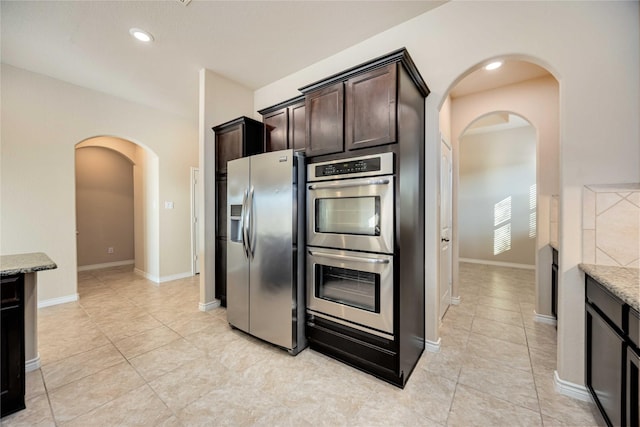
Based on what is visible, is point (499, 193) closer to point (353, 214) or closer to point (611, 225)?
point (611, 225)

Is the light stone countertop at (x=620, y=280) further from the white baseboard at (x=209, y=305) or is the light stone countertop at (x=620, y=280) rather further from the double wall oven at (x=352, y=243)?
the white baseboard at (x=209, y=305)

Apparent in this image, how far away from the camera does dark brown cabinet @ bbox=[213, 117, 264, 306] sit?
320 centimetres

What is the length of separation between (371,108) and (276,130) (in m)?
1.59

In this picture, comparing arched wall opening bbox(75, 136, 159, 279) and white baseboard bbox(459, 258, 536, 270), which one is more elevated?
arched wall opening bbox(75, 136, 159, 279)

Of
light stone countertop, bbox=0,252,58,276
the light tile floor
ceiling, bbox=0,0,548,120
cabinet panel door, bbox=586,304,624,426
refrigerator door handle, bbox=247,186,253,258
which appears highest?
ceiling, bbox=0,0,548,120

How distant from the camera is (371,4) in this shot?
223 centimetres

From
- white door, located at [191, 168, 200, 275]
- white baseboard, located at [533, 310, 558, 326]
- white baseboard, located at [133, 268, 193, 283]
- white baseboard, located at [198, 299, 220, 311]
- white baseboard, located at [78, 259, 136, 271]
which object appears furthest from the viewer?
white baseboard, located at [78, 259, 136, 271]

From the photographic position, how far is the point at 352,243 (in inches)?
78.6

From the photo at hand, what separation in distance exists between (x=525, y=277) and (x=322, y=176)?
4953 millimetres

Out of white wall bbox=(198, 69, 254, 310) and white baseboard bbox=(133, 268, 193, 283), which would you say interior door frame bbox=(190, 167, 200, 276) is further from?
white wall bbox=(198, 69, 254, 310)

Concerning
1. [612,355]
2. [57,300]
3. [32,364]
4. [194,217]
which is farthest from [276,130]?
[57,300]

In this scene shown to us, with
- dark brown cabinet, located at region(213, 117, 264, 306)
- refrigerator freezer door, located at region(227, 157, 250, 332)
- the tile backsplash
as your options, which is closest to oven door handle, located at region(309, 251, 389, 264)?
refrigerator freezer door, located at region(227, 157, 250, 332)

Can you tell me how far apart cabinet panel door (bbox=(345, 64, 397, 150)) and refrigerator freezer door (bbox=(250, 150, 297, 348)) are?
1.97ft

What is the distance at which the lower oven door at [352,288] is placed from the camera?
1.86 meters
